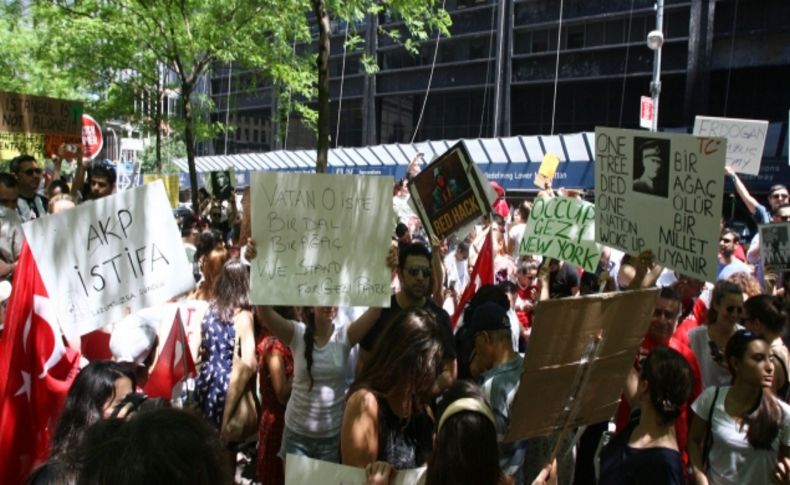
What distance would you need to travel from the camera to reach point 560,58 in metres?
33.4

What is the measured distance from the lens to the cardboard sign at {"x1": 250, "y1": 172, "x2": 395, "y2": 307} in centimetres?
379

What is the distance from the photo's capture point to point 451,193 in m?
5.30

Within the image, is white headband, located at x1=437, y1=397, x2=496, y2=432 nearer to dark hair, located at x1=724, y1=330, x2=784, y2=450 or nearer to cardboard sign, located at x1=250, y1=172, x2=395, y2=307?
cardboard sign, located at x1=250, y1=172, x2=395, y2=307

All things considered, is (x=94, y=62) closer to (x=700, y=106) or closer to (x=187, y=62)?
(x=187, y=62)

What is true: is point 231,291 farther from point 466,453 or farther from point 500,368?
point 466,453

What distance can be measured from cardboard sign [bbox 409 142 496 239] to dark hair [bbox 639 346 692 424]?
85.6 inches

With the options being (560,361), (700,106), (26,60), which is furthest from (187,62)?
(700,106)

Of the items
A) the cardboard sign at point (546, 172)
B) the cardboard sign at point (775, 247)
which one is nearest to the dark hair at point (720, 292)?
the cardboard sign at point (775, 247)

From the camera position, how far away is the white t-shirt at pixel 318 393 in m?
3.71

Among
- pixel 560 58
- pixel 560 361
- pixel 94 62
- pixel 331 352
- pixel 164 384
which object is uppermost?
pixel 560 58

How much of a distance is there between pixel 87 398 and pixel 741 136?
823 cm

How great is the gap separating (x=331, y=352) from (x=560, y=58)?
106 feet

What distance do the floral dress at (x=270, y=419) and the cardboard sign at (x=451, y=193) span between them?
5.60 feet

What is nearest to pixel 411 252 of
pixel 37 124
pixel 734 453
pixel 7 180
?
pixel 734 453
